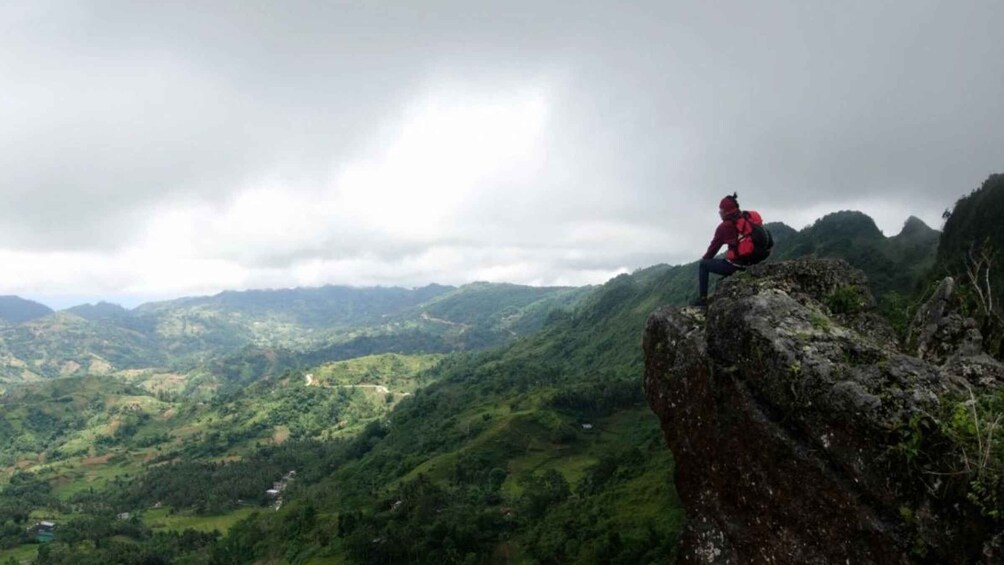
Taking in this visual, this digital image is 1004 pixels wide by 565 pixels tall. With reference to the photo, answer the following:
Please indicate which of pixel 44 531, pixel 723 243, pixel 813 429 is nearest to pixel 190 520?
pixel 44 531

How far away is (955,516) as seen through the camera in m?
10.0

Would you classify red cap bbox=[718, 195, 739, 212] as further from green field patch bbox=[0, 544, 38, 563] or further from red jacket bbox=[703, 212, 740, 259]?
green field patch bbox=[0, 544, 38, 563]

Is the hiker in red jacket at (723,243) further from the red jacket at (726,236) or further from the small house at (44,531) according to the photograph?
the small house at (44,531)

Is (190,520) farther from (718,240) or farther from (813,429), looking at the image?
(813,429)

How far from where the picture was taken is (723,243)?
711 inches

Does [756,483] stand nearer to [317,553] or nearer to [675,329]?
[675,329]

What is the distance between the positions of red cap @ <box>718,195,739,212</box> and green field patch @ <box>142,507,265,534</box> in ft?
576

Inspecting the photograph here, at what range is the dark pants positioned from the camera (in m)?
18.4

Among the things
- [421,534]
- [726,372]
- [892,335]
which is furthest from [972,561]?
[421,534]

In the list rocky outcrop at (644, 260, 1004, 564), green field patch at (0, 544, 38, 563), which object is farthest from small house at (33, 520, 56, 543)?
rocky outcrop at (644, 260, 1004, 564)

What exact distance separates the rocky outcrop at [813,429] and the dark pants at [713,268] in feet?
3.40

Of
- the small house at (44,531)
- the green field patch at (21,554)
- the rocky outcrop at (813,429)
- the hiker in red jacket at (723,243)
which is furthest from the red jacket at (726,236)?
the small house at (44,531)

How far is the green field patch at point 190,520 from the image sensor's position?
160 meters

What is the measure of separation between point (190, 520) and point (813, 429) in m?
202
